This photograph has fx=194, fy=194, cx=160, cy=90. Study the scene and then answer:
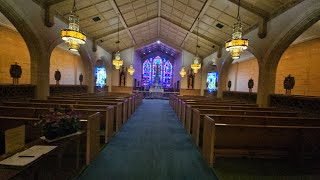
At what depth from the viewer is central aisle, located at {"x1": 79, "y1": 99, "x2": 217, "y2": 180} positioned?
2982 millimetres

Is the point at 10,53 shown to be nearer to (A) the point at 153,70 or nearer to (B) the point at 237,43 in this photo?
(B) the point at 237,43

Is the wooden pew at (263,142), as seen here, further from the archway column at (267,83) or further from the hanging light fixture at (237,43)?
the archway column at (267,83)

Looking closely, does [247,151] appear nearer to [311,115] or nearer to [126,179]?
[126,179]

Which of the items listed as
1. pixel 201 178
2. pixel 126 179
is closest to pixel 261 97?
pixel 201 178

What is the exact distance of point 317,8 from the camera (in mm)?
5234

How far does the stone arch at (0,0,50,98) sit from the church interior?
0.11 feet

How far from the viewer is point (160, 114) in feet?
30.0

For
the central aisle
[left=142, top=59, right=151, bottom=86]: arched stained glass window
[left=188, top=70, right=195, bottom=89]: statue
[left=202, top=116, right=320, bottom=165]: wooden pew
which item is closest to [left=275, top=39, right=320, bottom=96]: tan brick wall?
[left=202, top=116, right=320, bottom=165]: wooden pew

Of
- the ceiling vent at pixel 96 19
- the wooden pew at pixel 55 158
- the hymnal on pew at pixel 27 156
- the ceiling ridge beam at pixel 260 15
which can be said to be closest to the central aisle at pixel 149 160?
the wooden pew at pixel 55 158

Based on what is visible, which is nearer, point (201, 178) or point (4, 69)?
point (201, 178)

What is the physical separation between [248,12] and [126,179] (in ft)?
25.9

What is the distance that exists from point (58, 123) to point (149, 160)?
178 centimetres

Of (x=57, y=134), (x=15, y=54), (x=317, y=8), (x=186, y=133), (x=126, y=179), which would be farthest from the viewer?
(x=15, y=54)

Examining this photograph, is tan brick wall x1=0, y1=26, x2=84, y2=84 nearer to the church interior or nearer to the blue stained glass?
the church interior
